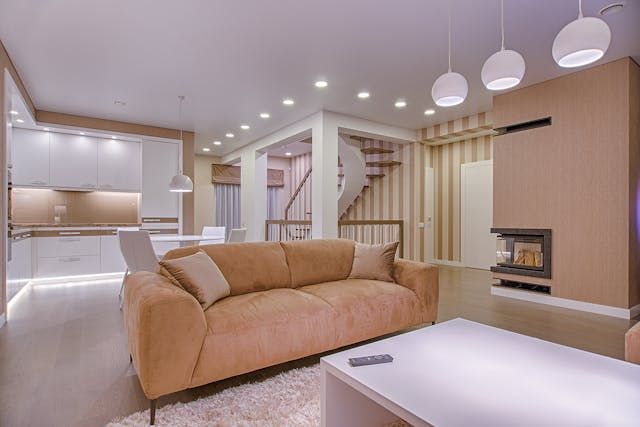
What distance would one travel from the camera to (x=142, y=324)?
171 centimetres

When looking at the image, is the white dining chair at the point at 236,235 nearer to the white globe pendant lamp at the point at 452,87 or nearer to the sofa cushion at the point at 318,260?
the sofa cushion at the point at 318,260

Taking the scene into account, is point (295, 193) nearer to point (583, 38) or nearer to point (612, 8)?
point (612, 8)

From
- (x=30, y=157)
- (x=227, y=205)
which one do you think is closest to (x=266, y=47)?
(x=30, y=157)

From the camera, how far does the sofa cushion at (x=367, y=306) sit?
2.46 metres

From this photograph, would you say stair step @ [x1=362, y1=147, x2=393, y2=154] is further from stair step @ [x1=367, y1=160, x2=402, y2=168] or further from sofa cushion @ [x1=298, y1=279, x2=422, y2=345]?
sofa cushion @ [x1=298, y1=279, x2=422, y2=345]

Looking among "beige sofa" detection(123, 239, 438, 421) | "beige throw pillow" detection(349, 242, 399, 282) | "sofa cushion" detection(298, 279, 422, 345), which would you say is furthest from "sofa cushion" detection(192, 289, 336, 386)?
"beige throw pillow" detection(349, 242, 399, 282)

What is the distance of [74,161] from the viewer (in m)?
5.81

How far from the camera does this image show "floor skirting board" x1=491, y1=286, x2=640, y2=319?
3.62 m

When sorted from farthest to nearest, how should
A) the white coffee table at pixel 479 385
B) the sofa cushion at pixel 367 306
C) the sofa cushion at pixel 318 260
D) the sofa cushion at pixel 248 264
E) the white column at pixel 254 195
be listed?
the white column at pixel 254 195 < the sofa cushion at pixel 318 260 < the sofa cushion at pixel 248 264 < the sofa cushion at pixel 367 306 < the white coffee table at pixel 479 385

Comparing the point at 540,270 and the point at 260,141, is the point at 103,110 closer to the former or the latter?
the point at 260,141

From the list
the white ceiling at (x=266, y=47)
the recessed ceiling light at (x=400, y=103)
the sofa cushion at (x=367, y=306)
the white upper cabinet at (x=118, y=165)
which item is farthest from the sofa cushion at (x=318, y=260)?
the white upper cabinet at (x=118, y=165)

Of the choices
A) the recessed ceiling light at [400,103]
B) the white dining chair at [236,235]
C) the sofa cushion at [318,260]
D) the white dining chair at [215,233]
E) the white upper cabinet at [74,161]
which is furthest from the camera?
the white upper cabinet at [74,161]

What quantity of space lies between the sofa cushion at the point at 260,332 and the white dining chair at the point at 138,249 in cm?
157

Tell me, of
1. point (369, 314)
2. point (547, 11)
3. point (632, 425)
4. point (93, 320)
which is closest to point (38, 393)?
point (93, 320)
